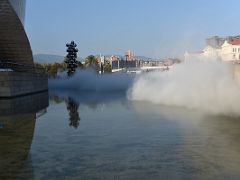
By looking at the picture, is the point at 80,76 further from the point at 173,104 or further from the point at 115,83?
the point at 173,104

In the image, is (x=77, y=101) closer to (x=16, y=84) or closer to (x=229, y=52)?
(x=16, y=84)

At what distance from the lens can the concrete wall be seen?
31453mm

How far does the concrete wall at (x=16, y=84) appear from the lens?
31453 millimetres

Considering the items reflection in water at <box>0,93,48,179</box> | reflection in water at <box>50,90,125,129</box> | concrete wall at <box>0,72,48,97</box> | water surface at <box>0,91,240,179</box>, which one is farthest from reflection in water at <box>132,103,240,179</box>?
concrete wall at <box>0,72,48,97</box>

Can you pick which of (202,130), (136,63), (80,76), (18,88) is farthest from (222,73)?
(136,63)

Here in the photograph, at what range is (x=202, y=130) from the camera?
40.3ft

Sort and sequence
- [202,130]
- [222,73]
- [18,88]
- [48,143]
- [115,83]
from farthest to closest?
[115,83]
[18,88]
[222,73]
[202,130]
[48,143]

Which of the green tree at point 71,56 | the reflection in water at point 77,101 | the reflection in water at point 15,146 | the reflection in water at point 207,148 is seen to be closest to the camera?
the reflection in water at point 207,148

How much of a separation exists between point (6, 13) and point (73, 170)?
41.4 meters

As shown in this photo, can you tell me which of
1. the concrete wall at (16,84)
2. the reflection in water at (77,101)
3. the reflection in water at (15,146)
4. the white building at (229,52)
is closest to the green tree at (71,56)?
the white building at (229,52)

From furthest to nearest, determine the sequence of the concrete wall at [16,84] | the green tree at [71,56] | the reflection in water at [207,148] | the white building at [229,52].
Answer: the green tree at [71,56] → the white building at [229,52] → the concrete wall at [16,84] → the reflection in water at [207,148]

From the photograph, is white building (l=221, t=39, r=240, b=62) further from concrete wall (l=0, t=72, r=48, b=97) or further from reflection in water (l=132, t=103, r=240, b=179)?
reflection in water (l=132, t=103, r=240, b=179)

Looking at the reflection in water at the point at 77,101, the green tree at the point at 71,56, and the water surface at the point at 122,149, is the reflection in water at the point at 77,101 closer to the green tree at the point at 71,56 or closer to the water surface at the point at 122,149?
the water surface at the point at 122,149

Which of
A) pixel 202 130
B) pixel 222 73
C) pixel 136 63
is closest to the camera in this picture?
pixel 202 130
